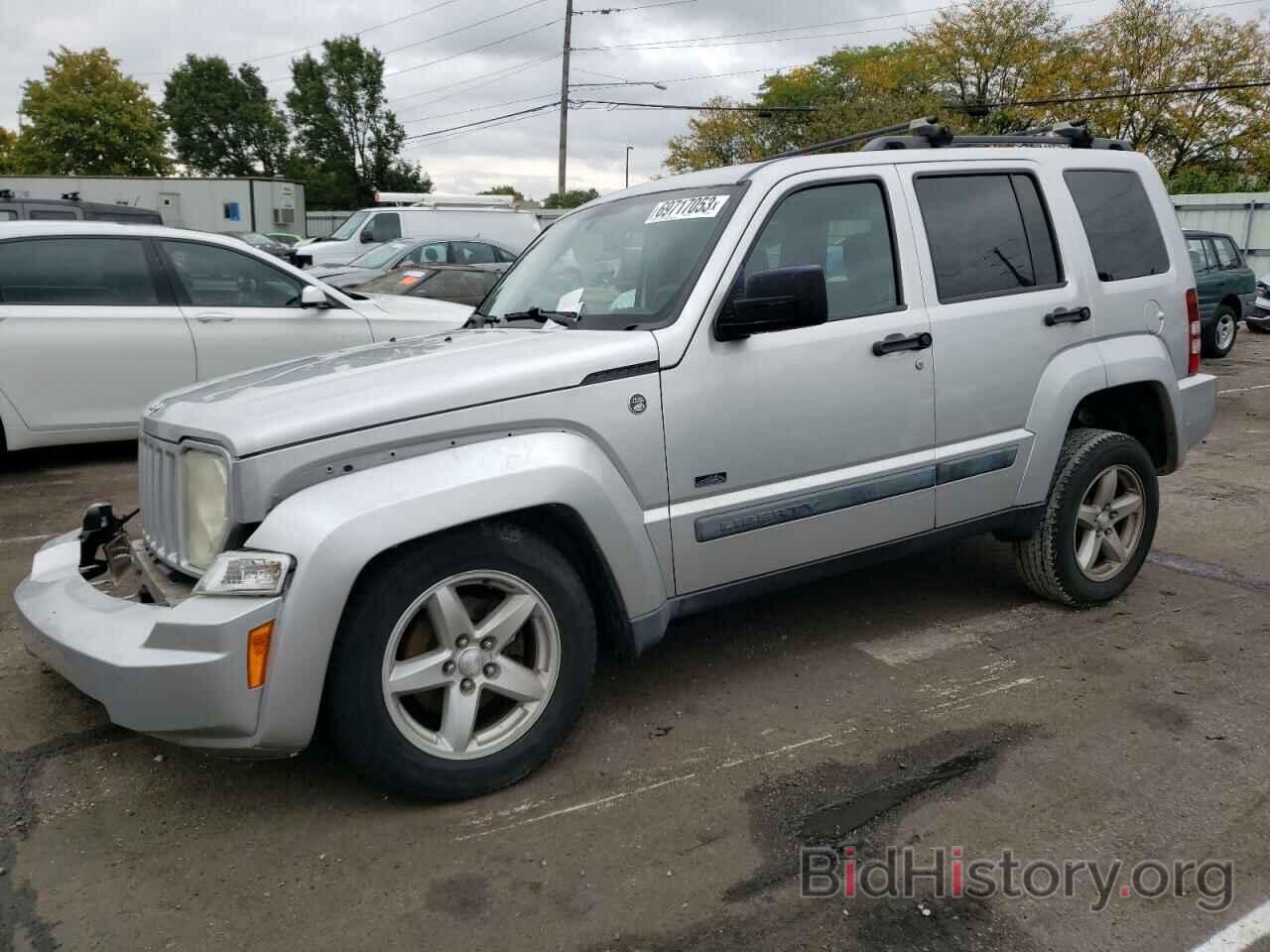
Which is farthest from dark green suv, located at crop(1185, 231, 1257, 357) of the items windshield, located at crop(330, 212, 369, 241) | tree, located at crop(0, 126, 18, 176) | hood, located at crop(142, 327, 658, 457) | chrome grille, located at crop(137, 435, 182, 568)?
tree, located at crop(0, 126, 18, 176)

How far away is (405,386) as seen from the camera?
302cm

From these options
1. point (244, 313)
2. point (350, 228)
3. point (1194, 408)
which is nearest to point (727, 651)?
point (1194, 408)

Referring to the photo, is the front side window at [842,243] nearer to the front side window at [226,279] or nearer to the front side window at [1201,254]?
the front side window at [226,279]

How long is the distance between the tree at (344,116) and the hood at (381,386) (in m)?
77.1

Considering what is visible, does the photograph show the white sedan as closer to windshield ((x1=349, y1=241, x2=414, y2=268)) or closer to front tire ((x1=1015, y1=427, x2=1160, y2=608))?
front tire ((x1=1015, y1=427, x2=1160, y2=608))

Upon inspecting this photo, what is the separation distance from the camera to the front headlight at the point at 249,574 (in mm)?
2697

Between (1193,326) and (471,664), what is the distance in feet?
12.3

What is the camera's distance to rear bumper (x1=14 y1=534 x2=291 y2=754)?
267 cm

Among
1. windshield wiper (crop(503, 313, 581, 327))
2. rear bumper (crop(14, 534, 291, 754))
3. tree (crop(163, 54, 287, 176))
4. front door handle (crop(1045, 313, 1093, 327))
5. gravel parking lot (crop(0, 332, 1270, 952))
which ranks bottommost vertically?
gravel parking lot (crop(0, 332, 1270, 952))

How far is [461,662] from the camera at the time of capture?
2.99 m

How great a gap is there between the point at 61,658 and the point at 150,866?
27.0 inches

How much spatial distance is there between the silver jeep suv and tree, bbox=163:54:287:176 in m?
81.7

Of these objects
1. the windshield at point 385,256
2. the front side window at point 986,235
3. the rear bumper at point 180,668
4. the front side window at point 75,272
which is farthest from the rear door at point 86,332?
the windshield at point 385,256

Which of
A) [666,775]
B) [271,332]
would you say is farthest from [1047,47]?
[666,775]
